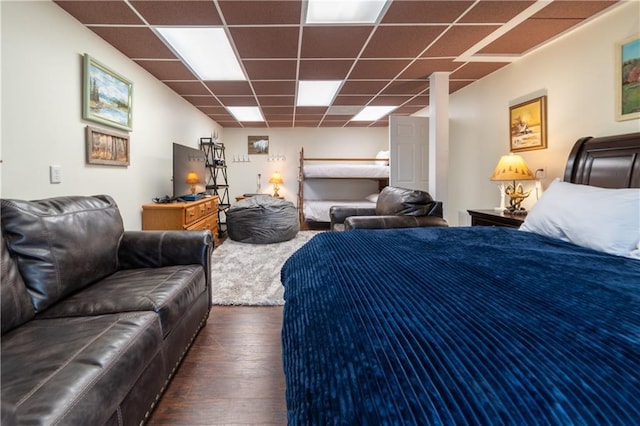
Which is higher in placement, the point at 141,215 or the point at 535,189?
the point at 535,189

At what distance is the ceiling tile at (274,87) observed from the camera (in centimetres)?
381

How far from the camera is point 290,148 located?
684 centimetres

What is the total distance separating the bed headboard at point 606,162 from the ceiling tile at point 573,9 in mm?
976

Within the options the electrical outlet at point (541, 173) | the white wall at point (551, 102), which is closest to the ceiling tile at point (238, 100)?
the white wall at point (551, 102)

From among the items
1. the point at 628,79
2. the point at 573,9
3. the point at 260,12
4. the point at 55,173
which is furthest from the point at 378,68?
the point at 55,173

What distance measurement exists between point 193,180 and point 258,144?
9.29 feet

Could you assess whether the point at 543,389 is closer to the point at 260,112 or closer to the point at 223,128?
the point at 260,112

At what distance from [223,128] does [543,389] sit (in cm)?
708

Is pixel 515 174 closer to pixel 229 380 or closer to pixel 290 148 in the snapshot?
pixel 229 380

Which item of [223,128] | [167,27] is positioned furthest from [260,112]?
[167,27]

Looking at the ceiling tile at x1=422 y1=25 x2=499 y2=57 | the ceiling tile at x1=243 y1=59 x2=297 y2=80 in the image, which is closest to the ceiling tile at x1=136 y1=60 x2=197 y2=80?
the ceiling tile at x1=243 y1=59 x2=297 y2=80

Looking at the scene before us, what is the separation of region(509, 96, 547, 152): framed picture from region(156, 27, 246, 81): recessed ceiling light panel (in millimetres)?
3142

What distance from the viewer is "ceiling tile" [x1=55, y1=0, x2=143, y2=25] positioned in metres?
2.12

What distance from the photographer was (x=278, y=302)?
7.86 ft
